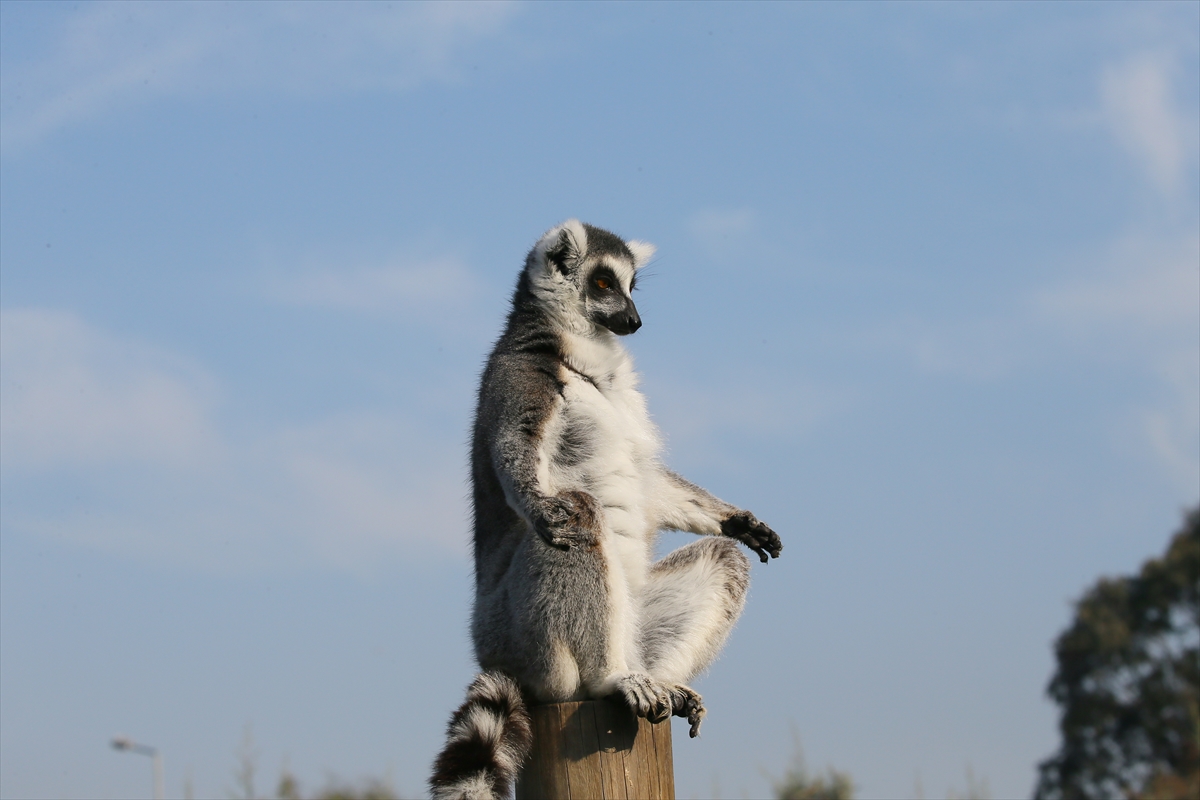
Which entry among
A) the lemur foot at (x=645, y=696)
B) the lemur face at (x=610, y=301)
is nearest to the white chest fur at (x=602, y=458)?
the lemur face at (x=610, y=301)

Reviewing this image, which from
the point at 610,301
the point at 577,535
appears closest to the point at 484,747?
the point at 577,535

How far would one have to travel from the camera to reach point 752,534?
684 cm

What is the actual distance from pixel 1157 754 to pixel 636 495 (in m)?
33.6

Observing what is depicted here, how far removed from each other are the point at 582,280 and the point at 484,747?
2.86 m

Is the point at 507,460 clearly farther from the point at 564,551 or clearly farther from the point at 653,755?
the point at 653,755

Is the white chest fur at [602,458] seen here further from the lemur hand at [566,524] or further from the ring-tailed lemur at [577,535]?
the lemur hand at [566,524]

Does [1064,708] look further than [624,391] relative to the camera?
Yes

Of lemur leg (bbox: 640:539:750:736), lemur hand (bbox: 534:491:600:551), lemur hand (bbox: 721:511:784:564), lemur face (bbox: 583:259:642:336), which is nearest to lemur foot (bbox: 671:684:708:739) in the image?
lemur leg (bbox: 640:539:750:736)

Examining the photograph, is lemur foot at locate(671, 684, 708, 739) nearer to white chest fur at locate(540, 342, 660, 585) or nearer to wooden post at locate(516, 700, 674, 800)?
wooden post at locate(516, 700, 674, 800)

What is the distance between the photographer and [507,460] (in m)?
5.67

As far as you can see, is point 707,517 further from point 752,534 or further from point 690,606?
point 690,606

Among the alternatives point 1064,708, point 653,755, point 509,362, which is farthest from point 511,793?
point 1064,708

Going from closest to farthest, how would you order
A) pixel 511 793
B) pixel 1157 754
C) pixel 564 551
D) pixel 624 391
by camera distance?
pixel 511 793 → pixel 564 551 → pixel 624 391 → pixel 1157 754

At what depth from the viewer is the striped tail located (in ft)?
16.1
